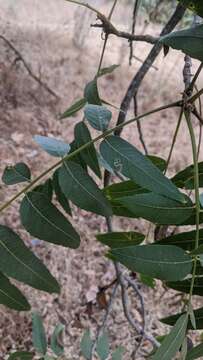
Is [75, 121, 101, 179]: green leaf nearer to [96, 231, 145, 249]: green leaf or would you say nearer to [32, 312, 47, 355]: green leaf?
[96, 231, 145, 249]: green leaf

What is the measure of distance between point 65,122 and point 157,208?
76.1 inches

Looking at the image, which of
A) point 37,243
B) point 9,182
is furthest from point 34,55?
point 9,182

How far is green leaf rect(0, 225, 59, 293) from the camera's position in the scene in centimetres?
52

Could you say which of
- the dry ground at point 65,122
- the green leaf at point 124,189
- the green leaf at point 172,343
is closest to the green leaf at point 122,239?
the green leaf at point 124,189

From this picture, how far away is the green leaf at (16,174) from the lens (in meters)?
0.58

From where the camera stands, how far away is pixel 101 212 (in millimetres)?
523

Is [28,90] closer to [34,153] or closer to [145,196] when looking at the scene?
[34,153]

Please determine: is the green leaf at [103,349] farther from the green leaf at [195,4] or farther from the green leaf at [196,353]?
the green leaf at [195,4]

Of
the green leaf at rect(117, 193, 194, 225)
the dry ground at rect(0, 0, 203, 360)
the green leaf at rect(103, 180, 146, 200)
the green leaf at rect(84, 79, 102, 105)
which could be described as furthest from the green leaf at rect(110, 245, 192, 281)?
the dry ground at rect(0, 0, 203, 360)

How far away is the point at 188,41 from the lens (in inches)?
18.1

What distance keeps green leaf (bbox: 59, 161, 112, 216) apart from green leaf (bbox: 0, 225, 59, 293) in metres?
0.07

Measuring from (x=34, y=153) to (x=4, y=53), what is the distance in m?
0.63

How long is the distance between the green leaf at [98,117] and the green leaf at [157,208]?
10 centimetres

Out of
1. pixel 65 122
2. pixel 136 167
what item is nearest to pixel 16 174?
pixel 136 167
